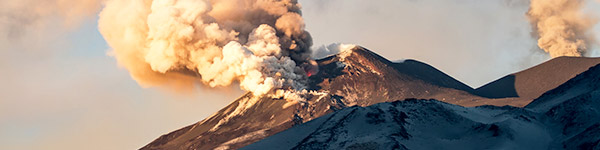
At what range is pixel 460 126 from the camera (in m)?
91.9

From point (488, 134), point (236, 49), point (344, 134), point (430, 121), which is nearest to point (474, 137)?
point (488, 134)

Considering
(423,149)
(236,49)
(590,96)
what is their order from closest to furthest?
(423,149), (590,96), (236,49)

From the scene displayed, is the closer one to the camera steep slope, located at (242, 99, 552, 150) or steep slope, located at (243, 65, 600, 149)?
steep slope, located at (243, 65, 600, 149)

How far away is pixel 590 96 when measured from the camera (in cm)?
9175

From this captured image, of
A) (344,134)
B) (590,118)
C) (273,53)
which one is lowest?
(590,118)

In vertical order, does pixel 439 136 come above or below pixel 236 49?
below

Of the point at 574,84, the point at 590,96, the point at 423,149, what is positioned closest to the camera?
the point at 423,149

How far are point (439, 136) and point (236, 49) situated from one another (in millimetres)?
103606

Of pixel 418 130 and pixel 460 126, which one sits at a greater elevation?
pixel 418 130

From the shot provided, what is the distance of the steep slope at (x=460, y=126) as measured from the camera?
85.9 meters

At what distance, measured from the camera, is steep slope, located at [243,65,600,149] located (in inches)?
3381

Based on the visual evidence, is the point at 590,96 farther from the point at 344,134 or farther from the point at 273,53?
the point at 273,53

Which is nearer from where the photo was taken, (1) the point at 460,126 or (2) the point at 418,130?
(1) the point at 460,126

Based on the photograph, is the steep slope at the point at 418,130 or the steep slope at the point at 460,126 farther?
the steep slope at the point at 418,130
